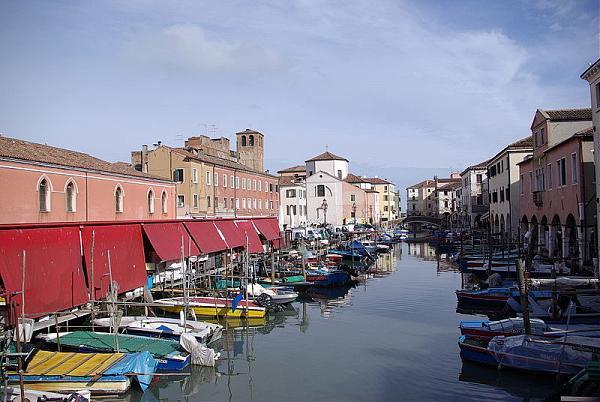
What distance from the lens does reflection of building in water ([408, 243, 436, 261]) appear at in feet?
164

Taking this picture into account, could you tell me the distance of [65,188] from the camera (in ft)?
85.6

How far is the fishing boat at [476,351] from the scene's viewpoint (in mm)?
14703

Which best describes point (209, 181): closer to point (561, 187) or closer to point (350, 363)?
point (561, 187)

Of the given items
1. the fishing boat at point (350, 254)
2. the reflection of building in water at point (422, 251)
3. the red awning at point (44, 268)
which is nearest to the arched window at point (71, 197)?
the red awning at point (44, 268)

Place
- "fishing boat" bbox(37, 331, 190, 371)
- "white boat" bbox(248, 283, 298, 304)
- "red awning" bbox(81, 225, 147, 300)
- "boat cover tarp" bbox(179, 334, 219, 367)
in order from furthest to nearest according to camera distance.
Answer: "white boat" bbox(248, 283, 298, 304) < "red awning" bbox(81, 225, 147, 300) < "boat cover tarp" bbox(179, 334, 219, 367) < "fishing boat" bbox(37, 331, 190, 371)

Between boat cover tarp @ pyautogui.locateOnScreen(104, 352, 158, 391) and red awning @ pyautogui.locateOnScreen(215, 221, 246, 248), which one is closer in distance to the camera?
boat cover tarp @ pyautogui.locateOnScreen(104, 352, 158, 391)

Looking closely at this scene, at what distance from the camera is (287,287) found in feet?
88.9

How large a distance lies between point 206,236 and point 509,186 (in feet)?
84.5

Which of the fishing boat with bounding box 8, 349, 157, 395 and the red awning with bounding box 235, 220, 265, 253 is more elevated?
the red awning with bounding box 235, 220, 265, 253

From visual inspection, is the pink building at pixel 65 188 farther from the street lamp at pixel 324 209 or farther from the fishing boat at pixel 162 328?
the street lamp at pixel 324 209

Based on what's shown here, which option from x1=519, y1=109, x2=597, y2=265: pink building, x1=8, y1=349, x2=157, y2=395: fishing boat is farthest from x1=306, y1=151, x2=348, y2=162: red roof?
x1=8, y1=349, x2=157, y2=395: fishing boat

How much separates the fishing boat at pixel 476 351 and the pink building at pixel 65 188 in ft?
59.0

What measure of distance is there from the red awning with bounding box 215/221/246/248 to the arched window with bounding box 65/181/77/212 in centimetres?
697

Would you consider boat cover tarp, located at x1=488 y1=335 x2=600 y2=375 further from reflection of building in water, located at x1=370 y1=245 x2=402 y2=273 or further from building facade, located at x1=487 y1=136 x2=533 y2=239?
building facade, located at x1=487 y1=136 x2=533 y2=239
